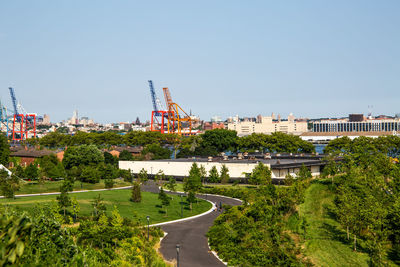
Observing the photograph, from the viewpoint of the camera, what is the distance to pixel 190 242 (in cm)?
3081

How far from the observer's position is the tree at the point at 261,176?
5268 cm

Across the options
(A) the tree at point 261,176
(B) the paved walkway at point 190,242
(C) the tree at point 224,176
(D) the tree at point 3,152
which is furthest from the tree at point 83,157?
(B) the paved walkway at point 190,242

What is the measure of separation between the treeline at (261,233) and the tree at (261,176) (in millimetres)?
8878

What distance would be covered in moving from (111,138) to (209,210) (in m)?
96.8

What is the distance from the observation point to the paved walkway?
86.9 feet

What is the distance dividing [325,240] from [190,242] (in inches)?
379

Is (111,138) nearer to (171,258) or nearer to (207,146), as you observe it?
(207,146)

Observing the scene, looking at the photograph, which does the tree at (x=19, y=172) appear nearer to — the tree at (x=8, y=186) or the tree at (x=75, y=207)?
the tree at (x=8, y=186)

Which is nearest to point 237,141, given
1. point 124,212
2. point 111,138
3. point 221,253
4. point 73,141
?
point 111,138

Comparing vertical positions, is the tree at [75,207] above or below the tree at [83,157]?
below

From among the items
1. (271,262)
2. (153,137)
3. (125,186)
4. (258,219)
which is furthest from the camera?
(153,137)

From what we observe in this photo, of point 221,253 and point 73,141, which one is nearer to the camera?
point 221,253

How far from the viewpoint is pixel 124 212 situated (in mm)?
39500

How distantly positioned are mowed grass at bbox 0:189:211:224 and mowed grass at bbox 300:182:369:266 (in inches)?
446
